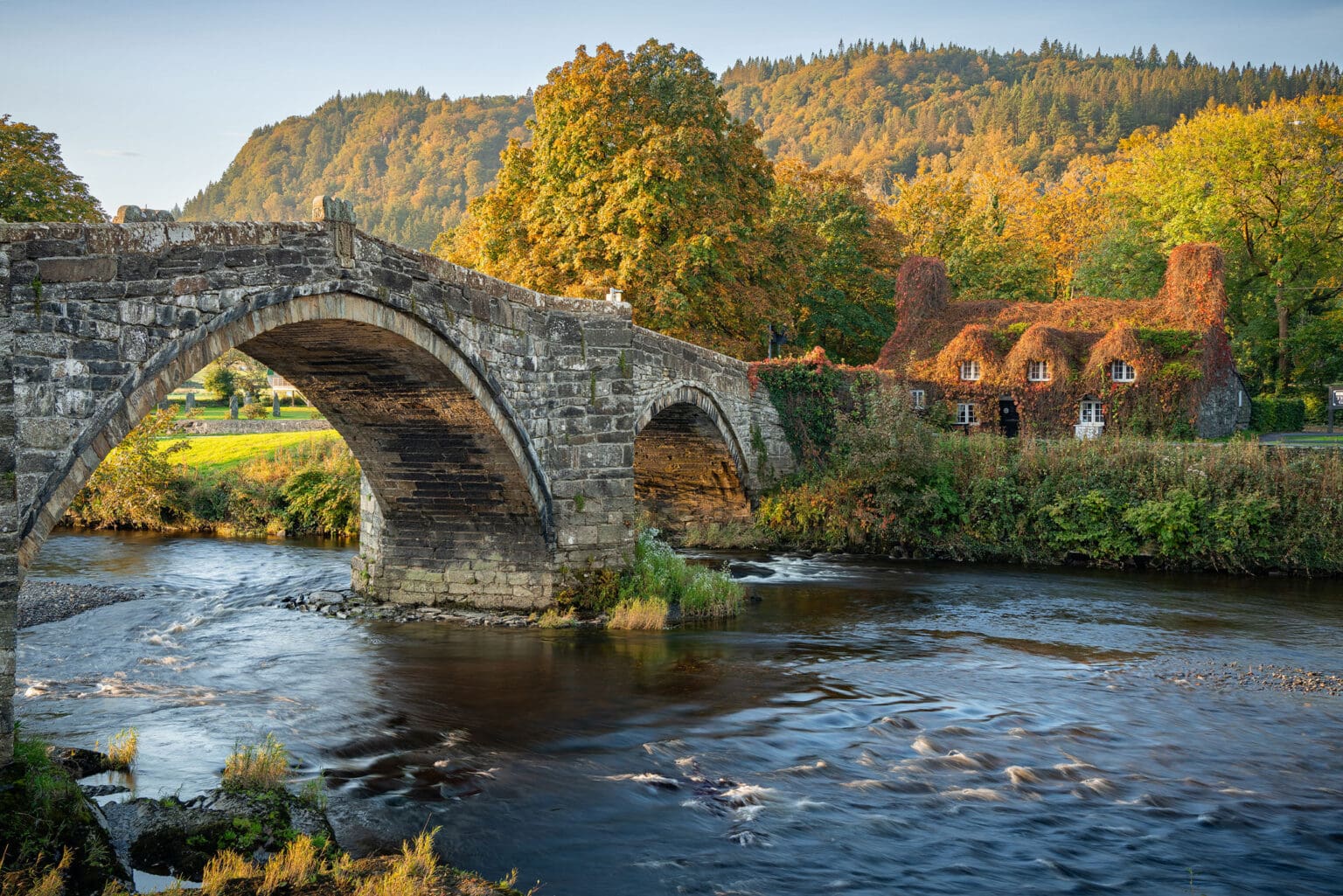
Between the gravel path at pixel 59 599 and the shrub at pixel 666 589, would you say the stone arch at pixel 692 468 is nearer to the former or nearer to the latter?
the shrub at pixel 666 589

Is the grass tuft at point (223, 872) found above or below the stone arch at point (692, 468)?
below

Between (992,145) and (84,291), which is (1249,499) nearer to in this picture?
(84,291)

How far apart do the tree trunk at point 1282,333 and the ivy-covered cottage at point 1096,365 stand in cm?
683

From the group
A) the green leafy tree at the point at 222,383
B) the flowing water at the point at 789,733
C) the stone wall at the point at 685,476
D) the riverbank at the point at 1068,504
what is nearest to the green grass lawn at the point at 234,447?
the stone wall at the point at 685,476

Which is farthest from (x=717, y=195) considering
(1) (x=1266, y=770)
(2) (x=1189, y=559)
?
(1) (x=1266, y=770)

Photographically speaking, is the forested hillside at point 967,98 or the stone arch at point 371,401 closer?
the stone arch at point 371,401

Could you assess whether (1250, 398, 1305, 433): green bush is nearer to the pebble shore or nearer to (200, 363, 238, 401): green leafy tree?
the pebble shore

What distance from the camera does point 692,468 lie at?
22.1m

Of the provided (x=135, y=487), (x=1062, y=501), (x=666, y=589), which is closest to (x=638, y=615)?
(x=666, y=589)

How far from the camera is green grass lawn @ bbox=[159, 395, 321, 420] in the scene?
35.0 m

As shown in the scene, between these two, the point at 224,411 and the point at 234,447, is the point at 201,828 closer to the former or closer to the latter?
the point at 234,447

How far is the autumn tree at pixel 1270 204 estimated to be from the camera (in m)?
35.4

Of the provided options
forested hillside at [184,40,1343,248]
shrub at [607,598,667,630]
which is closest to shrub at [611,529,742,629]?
shrub at [607,598,667,630]

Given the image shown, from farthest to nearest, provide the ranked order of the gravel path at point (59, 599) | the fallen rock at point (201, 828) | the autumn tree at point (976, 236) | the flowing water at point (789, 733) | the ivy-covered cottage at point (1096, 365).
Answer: the autumn tree at point (976, 236) → the ivy-covered cottage at point (1096, 365) → the gravel path at point (59, 599) → the flowing water at point (789, 733) → the fallen rock at point (201, 828)
